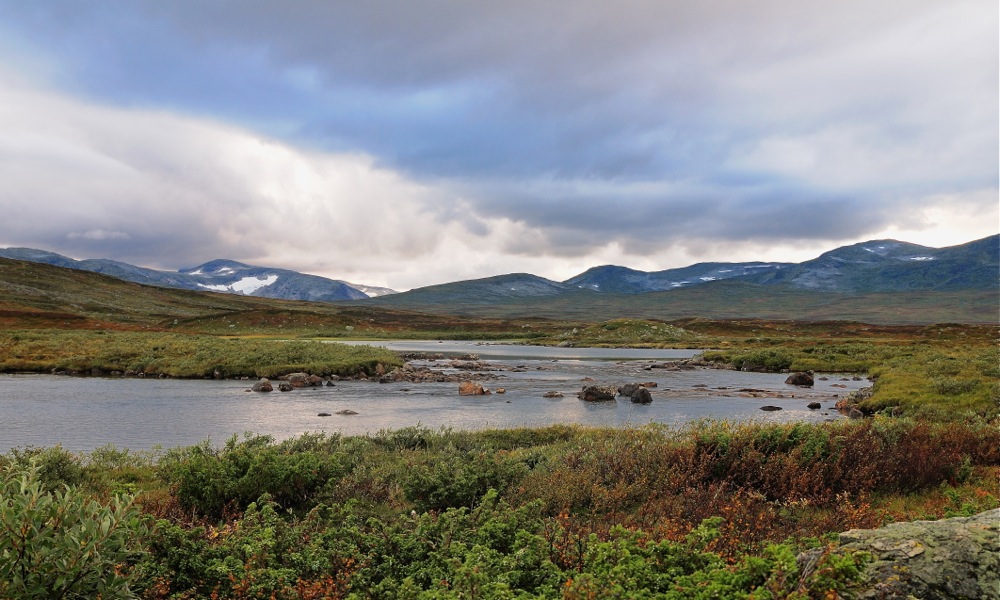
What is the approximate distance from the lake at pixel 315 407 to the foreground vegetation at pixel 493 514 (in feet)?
31.5

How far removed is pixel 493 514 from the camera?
8523 mm

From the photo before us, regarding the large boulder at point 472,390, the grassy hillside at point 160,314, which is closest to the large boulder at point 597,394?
the large boulder at point 472,390

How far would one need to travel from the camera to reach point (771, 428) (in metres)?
13.9

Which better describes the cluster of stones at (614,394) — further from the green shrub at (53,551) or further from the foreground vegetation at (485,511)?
the green shrub at (53,551)

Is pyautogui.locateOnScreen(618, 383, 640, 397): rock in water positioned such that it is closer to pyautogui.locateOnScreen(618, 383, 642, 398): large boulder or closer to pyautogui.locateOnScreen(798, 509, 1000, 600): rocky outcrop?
pyautogui.locateOnScreen(618, 383, 642, 398): large boulder

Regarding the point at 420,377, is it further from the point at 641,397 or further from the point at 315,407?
the point at 641,397

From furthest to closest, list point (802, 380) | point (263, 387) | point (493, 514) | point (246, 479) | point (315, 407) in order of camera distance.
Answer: point (802, 380) < point (263, 387) < point (315, 407) < point (246, 479) < point (493, 514)

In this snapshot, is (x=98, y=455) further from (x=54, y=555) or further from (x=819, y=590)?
(x=819, y=590)

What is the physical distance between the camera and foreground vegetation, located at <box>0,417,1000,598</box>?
5.11 metres

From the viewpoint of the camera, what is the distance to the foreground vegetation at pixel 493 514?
511 cm

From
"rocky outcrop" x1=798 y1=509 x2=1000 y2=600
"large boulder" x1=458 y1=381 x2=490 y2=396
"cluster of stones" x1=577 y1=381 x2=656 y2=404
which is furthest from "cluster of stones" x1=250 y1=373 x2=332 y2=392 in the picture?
"rocky outcrop" x1=798 y1=509 x2=1000 y2=600

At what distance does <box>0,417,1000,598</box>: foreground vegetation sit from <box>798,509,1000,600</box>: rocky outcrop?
0.43 m

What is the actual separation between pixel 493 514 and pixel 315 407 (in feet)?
86.3

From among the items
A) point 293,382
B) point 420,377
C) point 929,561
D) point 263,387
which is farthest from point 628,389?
point 929,561
